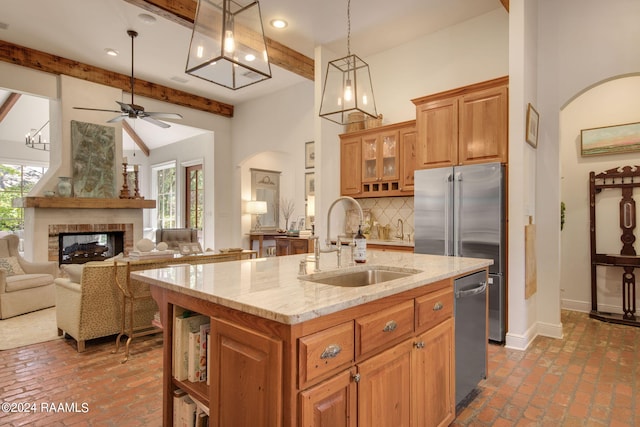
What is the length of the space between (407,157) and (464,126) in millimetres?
829

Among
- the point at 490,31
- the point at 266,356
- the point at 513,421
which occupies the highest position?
the point at 490,31

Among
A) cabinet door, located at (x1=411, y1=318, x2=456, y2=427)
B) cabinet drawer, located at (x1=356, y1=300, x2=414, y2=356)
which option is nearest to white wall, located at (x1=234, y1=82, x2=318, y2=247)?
cabinet door, located at (x1=411, y1=318, x2=456, y2=427)

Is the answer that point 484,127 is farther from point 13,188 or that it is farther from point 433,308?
point 13,188

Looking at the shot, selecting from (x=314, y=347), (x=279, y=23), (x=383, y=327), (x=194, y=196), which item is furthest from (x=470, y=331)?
(x=194, y=196)

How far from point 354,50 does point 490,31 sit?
175 centimetres

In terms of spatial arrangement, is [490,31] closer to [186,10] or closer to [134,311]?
[186,10]

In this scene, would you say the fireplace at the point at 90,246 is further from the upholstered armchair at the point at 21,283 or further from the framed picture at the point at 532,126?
the framed picture at the point at 532,126

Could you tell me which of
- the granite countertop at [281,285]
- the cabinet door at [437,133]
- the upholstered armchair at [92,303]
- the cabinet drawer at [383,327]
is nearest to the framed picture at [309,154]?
the cabinet door at [437,133]

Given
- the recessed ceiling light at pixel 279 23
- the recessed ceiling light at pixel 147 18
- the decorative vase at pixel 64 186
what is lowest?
the decorative vase at pixel 64 186

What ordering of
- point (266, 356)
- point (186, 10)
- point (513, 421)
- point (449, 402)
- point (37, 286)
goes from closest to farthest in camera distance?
point (266, 356) < point (449, 402) < point (513, 421) < point (186, 10) < point (37, 286)

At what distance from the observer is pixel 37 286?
4578 mm

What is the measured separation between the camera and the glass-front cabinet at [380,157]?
4500 mm

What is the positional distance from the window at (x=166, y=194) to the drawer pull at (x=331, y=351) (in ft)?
28.6

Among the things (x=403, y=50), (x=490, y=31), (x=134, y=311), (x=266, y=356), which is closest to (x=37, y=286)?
(x=134, y=311)
